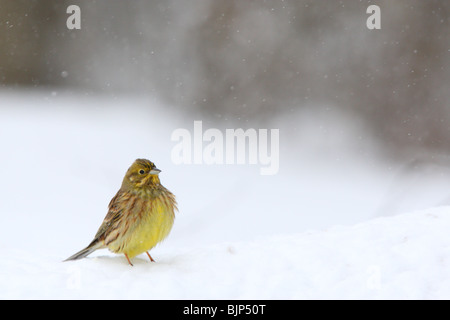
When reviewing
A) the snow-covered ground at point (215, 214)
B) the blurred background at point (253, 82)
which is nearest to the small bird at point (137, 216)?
the snow-covered ground at point (215, 214)

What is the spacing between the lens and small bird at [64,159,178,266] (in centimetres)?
310

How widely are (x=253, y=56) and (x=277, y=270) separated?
908 cm

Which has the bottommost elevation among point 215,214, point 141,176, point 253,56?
point 215,214

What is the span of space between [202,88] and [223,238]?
4.75 meters

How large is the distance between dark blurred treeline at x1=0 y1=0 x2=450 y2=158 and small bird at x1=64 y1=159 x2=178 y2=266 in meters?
8.10

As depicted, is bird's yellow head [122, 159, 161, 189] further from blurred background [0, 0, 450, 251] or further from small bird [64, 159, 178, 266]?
blurred background [0, 0, 450, 251]

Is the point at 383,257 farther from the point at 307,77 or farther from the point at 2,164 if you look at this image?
the point at 307,77

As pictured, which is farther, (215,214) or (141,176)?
(215,214)

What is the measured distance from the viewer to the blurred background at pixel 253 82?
1049 centimetres

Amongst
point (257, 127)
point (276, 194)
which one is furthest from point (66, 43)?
point (276, 194)

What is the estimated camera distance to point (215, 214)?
27.3 feet

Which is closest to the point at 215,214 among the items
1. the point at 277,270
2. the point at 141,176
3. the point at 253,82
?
the point at 253,82

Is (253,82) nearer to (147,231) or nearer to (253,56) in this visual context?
(253,56)

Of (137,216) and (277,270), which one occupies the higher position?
(137,216)
